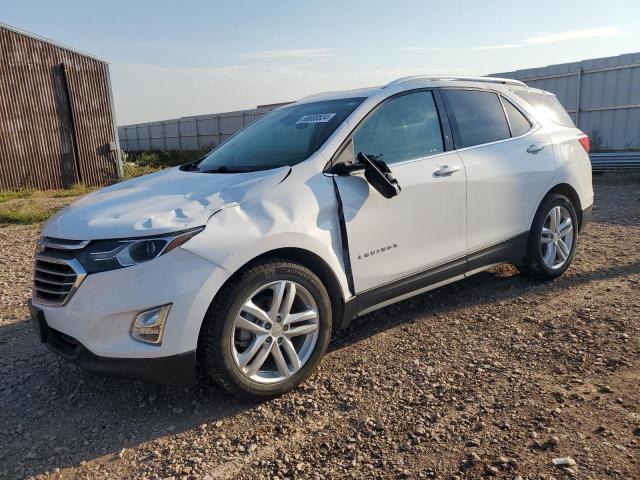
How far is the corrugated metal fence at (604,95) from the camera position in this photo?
1326cm

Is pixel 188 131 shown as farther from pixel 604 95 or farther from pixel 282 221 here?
pixel 282 221

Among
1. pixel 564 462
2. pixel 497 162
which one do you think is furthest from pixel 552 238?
pixel 564 462

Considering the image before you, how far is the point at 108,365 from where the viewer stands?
2.71 metres

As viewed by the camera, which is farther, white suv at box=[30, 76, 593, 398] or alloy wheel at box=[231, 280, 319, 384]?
alloy wheel at box=[231, 280, 319, 384]

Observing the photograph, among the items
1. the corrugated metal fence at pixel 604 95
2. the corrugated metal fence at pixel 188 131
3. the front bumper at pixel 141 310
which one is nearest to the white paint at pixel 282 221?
the front bumper at pixel 141 310

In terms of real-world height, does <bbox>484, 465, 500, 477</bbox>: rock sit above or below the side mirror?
below

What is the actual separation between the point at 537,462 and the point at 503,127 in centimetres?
287

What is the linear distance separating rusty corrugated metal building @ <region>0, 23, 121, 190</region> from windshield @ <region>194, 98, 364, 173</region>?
11848 mm

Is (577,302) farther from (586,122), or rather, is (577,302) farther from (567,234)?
(586,122)

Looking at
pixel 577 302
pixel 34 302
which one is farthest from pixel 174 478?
pixel 577 302

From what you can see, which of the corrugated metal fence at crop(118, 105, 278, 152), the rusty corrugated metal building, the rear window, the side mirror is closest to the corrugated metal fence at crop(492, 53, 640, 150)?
the rear window

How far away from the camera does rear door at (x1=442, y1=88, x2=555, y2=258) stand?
13.3 ft

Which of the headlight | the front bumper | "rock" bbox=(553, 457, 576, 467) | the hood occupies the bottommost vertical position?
"rock" bbox=(553, 457, 576, 467)

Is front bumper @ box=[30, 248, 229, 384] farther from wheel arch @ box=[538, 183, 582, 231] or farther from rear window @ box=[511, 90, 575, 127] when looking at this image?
rear window @ box=[511, 90, 575, 127]
